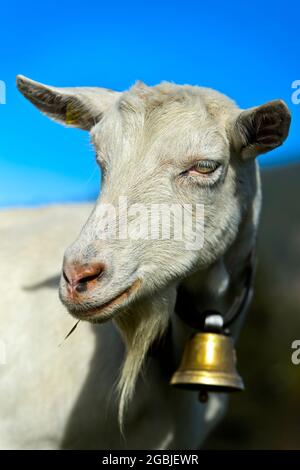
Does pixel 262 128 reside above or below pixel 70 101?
below

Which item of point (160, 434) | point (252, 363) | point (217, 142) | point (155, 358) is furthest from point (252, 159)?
point (252, 363)

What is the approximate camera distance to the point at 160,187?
2707 mm

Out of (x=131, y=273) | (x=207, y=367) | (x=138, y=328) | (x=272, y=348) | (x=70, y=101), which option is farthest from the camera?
(x=272, y=348)

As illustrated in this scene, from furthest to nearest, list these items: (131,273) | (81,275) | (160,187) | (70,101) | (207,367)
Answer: (70,101) < (207,367) < (160,187) < (131,273) < (81,275)

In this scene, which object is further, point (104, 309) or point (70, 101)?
point (70, 101)

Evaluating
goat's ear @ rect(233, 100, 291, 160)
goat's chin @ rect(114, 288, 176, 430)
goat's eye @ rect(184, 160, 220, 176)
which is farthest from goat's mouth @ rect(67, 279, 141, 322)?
goat's ear @ rect(233, 100, 291, 160)

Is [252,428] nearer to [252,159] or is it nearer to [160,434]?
[160,434]

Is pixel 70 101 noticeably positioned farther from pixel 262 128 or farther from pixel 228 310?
pixel 228 310

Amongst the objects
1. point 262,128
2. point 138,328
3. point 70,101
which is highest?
point 70,101

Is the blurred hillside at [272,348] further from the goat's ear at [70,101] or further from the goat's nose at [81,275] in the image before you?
the goat's nose at [81,275]

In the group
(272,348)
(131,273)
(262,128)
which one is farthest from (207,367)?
(272,348)

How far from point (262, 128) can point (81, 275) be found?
3.00ft

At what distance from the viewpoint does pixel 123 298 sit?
8.44 ft

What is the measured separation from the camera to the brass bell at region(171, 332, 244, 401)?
118 inches
